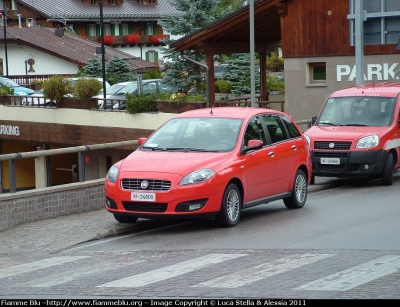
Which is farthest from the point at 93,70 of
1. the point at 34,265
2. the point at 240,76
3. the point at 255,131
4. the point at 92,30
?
the point at 34,265

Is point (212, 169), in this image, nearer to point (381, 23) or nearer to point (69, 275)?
point (69, 275)

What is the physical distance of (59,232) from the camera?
13.8m

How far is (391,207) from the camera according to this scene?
15.8 meters

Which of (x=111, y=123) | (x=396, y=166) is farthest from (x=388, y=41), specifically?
(x=396, y=166)

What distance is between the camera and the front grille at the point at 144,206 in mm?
13219

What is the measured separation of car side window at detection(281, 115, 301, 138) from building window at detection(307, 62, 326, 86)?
58.2 ft

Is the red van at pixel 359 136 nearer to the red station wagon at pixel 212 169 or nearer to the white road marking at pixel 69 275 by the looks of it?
the red station wagon at pixel 212 169

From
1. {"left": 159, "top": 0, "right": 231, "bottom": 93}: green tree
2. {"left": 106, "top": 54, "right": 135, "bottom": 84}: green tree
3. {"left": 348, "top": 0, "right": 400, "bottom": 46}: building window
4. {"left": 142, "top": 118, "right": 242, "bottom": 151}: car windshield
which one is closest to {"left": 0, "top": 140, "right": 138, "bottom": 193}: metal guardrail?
{"left": 142, "top": 118, "right": 242, "bottom": 151}: car windshield

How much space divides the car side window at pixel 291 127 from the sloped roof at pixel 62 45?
197 ft

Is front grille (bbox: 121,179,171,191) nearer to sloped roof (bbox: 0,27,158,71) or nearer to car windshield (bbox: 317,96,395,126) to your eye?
car windshield (bbox: 317,96,395,126)

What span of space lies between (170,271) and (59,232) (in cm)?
388

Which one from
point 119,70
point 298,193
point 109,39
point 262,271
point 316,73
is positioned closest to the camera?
point 262,271

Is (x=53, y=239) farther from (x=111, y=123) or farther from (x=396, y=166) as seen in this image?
(x=111, y=123)

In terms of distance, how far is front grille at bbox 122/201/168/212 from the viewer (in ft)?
43.4
